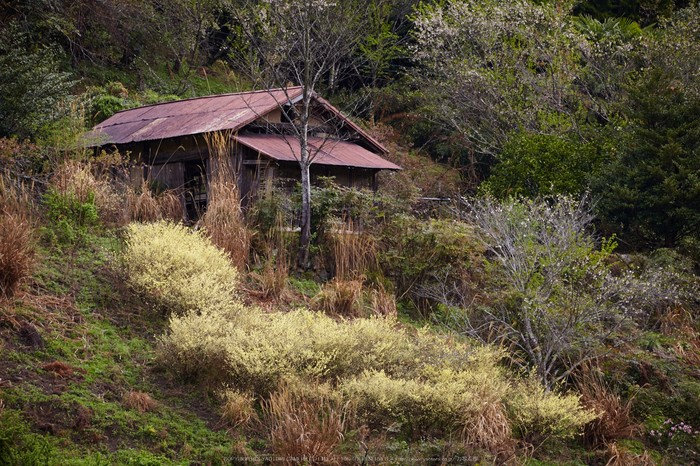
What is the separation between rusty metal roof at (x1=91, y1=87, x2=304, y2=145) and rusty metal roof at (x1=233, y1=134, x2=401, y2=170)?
551 mm

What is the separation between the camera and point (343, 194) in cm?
1100

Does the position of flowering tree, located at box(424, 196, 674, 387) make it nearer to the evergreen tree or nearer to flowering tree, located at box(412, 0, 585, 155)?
the evergreen tree

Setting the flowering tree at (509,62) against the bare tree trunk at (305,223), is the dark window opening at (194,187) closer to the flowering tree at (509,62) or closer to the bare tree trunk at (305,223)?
the bare tree trunk at (305,223)

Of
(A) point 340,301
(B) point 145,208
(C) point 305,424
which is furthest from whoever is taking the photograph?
(B) point 145,208

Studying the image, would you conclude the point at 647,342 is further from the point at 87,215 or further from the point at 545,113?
the point at 545,113

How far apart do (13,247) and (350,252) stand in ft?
17.6

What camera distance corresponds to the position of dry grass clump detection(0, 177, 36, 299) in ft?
20.6

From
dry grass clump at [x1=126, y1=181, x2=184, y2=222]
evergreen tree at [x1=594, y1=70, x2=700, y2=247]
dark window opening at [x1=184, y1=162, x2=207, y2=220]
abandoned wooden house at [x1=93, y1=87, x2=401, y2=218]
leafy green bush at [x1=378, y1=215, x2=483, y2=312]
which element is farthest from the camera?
dark window opening at [x1=184, y1=162, x2=207, y2=220]

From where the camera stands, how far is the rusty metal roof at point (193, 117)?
12.5m

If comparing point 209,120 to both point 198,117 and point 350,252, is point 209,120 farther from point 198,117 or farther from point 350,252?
point 350,252

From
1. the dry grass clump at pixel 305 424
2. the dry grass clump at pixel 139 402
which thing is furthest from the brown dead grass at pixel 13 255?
the dry grass clump at pixel 305 424

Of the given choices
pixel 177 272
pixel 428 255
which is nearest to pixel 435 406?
pixel 177 272

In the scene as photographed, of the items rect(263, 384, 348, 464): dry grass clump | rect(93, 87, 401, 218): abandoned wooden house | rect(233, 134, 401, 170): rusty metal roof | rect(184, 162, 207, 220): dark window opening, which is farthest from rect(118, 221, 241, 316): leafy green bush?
rect(184, 162, 207, 220): dark window opening

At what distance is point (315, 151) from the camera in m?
12.9
